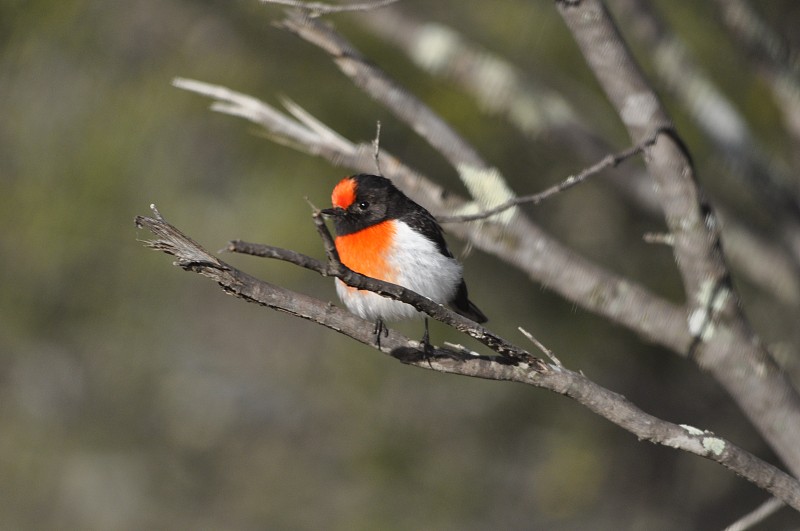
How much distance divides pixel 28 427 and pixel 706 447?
6.08 m

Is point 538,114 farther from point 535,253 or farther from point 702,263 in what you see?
point 702,263

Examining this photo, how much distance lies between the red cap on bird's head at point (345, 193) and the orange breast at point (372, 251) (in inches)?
4.5

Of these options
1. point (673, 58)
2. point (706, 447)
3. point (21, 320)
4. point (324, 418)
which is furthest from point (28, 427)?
point (706, 447)

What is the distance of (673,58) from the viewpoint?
4109 mm

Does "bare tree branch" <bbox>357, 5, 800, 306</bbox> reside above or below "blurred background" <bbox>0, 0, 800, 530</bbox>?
above

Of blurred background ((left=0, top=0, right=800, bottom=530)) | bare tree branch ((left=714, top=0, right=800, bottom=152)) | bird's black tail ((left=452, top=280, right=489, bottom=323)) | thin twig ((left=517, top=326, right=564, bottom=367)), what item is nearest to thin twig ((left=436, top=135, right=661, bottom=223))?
thin twig ((left=517, top=326, right=564, bottom=367))

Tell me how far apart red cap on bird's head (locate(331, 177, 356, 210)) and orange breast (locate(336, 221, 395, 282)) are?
12 centimetres

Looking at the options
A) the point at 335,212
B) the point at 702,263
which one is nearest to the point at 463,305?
the point at 335,212

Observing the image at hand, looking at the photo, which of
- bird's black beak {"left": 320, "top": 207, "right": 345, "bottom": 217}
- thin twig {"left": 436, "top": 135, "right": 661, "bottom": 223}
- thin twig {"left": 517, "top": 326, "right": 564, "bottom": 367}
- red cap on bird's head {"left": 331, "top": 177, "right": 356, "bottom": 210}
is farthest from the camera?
red cap on bird's head {"left": 331, "top": 177, "right": 356, "bottom": 210}

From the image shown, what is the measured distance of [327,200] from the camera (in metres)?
4.73

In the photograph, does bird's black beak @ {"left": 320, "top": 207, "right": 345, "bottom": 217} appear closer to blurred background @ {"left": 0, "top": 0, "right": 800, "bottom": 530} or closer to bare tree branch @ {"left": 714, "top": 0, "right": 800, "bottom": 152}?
blurred background @ {"left": 0, "top": 0, "right": 800, "bottom": 530}

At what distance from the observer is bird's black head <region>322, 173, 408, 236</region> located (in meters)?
3.19

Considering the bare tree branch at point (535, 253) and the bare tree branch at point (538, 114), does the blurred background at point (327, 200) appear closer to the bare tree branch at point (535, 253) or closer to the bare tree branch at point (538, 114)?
the bare tree branch at point (538, 114)

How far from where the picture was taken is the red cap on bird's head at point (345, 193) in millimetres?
3184
